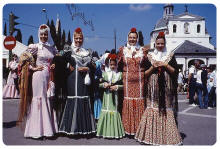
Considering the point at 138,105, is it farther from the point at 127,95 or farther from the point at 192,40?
the point at 192,40

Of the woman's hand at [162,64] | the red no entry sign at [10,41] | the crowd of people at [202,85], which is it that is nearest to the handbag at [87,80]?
the woman's hand at [162,64]

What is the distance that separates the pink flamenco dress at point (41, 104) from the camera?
4621 millimetres

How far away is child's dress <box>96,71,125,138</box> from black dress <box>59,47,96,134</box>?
0.21 meters

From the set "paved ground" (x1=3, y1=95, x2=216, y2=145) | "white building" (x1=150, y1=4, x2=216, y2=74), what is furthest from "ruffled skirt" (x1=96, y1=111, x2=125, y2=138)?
"white building" (x1=150, y1=4, x2=216, y2=74)

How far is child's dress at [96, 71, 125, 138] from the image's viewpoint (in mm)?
4672

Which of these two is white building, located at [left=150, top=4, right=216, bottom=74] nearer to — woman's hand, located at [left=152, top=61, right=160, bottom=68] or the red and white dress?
the red and white dress

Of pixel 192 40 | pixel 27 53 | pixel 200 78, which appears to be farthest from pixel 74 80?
pixel 192 40

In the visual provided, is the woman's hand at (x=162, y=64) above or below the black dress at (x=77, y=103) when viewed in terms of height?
above

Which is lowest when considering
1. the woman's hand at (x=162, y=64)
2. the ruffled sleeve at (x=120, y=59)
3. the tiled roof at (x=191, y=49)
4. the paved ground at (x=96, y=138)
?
the paved ground at (x=96, y=138)

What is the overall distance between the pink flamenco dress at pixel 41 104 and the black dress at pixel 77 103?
10.4 inches

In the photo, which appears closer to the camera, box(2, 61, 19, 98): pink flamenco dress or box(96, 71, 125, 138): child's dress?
box(96, 71, 125, 138): child's dress

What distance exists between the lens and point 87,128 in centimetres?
468

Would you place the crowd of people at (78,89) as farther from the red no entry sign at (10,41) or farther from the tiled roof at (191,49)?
the tiled roof at (191,49)

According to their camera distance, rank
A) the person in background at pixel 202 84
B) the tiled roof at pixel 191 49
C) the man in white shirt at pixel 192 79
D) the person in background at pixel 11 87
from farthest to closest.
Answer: the tiled roof at pixel 191 49 → the person in background at pixel 11 87 → the man in white shirt at pixel 192 79 → the person in background at pixel 202 84
